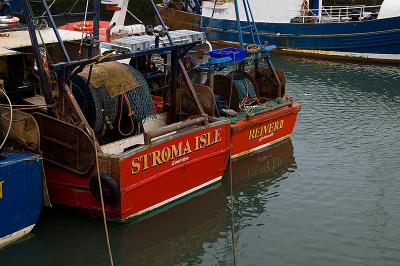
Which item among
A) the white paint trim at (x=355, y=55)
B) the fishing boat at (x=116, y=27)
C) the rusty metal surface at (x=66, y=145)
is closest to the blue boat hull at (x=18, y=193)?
the rusty metal surface at (x=66, y=145)

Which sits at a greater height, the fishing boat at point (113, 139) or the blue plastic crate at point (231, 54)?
the blue plastic crate at point (231, 54)

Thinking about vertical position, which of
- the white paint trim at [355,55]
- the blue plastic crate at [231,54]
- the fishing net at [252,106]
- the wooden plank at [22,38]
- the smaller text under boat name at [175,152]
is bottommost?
the smaller text under boat name at [175,152]

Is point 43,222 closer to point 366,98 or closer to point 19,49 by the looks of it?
point 19,49

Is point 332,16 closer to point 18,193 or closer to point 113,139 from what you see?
point 113,139

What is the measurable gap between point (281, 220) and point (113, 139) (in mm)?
3475

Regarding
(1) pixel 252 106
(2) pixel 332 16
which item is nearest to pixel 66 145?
(1) pixel 252 106

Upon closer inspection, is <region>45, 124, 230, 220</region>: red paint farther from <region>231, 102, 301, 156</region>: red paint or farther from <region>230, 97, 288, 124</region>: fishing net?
<region>230, 97, 288, 124</region>: fishing net

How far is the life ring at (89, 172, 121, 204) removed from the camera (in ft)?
28.9

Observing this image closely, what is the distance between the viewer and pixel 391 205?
10.7m

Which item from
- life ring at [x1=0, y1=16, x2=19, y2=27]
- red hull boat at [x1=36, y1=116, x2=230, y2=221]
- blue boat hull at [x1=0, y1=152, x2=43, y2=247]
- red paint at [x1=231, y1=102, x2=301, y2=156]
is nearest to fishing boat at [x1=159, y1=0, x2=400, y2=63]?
red paint at [x1=231, y1=102, x2=301, y2=156]

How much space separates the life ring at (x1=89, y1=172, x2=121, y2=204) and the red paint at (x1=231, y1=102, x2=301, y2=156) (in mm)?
3799

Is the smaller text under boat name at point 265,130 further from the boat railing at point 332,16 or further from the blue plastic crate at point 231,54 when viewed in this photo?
the boat railing at point 332,16

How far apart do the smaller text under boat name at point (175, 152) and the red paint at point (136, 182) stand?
0.05 metres

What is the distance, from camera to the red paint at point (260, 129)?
1224 cm
